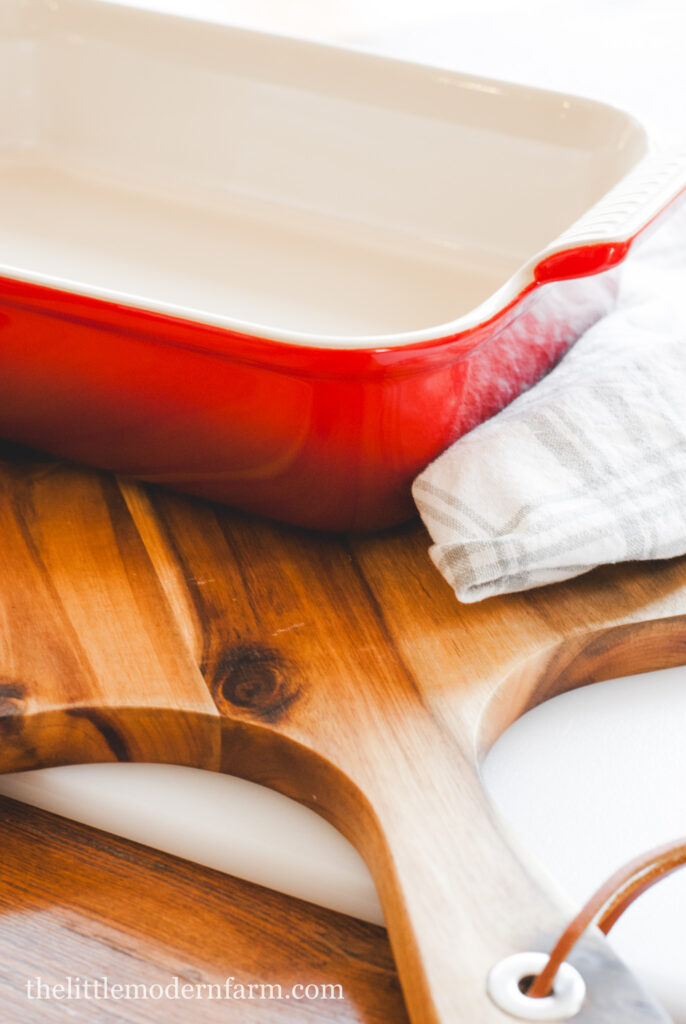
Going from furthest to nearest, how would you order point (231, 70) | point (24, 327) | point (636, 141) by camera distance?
point (231, 70) < point (636, 141) < point (24, 327)

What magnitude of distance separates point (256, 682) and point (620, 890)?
0.17 meters

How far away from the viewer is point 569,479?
0.53 m

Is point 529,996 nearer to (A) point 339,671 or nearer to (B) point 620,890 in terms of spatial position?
(B) point 620,890

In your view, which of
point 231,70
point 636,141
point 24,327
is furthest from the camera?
point 231,70

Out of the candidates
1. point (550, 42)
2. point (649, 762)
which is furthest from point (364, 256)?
point (550, 42)

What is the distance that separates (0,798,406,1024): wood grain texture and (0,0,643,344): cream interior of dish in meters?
0.35

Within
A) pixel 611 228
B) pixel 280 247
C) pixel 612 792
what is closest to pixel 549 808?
pixel 612 792

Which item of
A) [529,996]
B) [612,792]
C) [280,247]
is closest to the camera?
[529,996]

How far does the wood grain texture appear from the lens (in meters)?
0.39

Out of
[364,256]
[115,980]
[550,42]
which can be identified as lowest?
[115,980]

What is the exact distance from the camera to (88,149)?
0.86 meters

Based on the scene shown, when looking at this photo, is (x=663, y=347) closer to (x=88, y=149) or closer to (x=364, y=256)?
(x=364, y=256)

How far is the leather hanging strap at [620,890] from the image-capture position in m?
0.37

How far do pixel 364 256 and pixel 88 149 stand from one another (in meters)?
0.25
